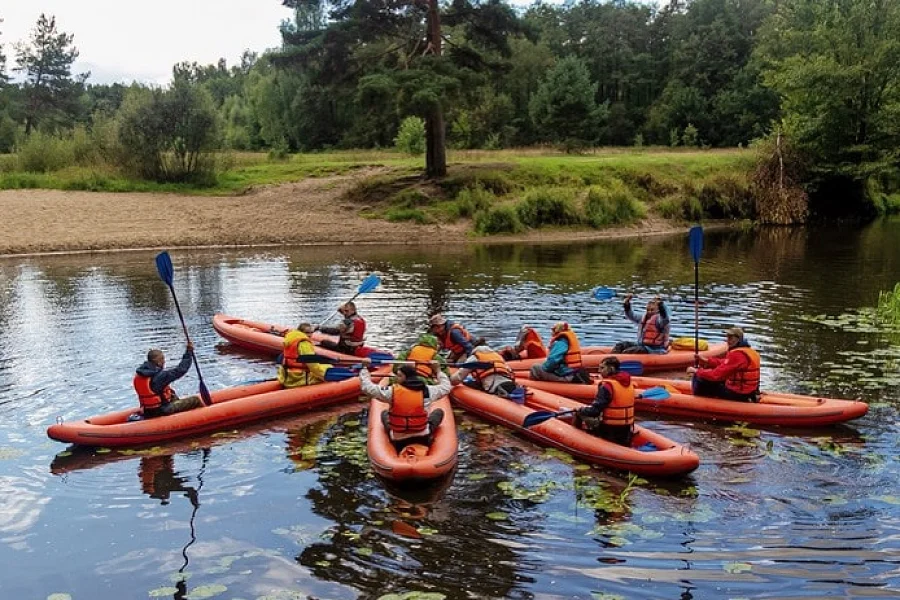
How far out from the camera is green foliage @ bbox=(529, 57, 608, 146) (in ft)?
163

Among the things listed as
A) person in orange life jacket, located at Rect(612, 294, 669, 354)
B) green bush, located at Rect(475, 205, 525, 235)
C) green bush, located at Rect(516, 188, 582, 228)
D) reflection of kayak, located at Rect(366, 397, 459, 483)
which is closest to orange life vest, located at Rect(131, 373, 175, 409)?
reflection of kayak, located at Rect(366, 397, 459, 483)

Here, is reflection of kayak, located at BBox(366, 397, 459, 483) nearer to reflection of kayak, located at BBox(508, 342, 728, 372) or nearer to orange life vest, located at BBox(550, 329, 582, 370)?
orange life vest, located at BBox(550, 329, 582, 370)

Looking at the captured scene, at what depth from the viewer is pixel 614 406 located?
918cm

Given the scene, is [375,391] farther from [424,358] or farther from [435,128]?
[435,128]

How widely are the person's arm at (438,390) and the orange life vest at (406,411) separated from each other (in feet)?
2.48

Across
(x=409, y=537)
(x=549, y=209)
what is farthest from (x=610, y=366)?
(x=549, y=209)

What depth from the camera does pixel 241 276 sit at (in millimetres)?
22750

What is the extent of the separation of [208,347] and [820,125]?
32.6 metres

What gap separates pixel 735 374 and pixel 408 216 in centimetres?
2246

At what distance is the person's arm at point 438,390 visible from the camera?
33.3 ft

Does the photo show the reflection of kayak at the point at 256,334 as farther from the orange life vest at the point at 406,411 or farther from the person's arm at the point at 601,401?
the person's arm at the point at 601,401

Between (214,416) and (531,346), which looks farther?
(531,346)

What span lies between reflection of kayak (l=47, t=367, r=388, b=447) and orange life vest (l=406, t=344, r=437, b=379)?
1459mm

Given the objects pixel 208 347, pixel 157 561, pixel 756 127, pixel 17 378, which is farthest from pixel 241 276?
pixel 756 127
